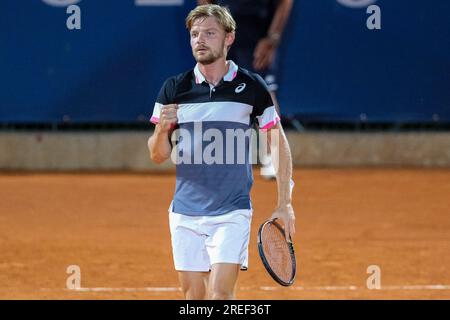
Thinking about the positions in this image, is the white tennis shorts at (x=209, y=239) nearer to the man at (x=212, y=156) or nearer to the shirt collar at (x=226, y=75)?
the man at (x=212, y=156)

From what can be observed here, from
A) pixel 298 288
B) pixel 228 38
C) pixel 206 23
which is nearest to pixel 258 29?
pixel 298 288

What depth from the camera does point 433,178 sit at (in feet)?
40.8

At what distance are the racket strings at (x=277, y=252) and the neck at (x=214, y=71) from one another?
762mm

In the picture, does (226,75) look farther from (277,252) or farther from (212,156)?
(277,252)

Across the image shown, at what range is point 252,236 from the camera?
912 centimetres

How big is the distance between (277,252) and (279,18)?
7.20 metres

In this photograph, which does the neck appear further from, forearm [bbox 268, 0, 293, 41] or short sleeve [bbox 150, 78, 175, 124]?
forearm [bbox 268, 0, 293, 41]

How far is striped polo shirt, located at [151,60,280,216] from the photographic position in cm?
509

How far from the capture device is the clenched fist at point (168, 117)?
497 centimetres

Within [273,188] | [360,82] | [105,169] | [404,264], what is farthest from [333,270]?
[105,169]

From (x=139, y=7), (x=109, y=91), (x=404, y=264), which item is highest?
(x=139, y=7)

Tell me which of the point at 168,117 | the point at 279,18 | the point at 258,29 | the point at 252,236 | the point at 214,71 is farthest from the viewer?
the point at 258,29

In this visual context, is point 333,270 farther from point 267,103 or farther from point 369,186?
point 369,186
